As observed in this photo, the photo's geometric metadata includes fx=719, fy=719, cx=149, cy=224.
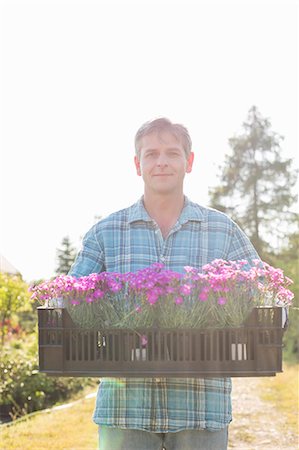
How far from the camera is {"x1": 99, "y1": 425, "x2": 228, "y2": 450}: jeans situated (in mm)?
2406

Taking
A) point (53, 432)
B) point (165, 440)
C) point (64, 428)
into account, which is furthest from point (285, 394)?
point (165, 440)

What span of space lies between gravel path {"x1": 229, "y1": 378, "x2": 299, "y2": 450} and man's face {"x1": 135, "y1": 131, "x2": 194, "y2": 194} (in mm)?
3483

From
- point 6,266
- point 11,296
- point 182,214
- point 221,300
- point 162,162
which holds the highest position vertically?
point 162,162

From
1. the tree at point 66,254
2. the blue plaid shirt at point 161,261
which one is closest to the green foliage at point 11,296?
the blue plaid shirt at point 161,261

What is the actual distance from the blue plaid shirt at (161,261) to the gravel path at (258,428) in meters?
3.23

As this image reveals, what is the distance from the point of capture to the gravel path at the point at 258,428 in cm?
560

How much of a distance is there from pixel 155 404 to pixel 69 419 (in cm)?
434

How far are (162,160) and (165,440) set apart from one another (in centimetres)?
96

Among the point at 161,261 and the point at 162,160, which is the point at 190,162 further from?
the point at 161,261

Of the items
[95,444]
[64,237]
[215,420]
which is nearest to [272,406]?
[95,444]

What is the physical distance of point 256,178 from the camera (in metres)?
22.5

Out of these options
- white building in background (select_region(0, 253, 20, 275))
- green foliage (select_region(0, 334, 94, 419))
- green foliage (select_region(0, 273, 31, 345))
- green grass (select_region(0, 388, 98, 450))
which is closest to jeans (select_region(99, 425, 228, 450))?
green grass (select_region(0, 388, 98, 450))

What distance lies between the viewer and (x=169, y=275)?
2271 mm

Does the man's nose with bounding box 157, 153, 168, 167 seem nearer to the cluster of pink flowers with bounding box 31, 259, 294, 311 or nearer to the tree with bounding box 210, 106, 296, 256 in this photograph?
the cluster of pink flowers with bounding box 31, 259, 294, 311
